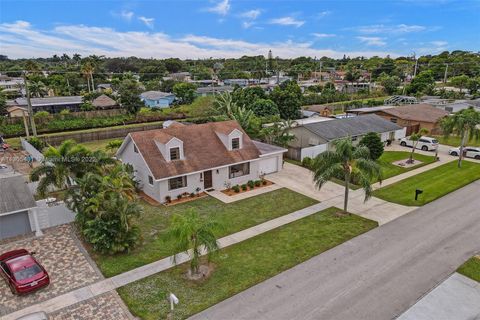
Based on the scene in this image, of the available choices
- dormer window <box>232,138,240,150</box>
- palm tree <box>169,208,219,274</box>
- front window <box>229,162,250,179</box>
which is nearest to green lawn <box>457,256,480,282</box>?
palm tree <box>169,208,219,274</box>

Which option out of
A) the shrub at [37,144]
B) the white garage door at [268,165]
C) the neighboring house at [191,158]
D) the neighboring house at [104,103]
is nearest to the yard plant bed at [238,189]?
the neighboring house at [191,158]

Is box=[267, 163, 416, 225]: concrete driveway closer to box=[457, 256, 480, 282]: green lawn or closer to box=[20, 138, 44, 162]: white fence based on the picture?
box=[457, 256, 480, 282]: green lawn

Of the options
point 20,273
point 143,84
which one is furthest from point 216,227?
point 143,84

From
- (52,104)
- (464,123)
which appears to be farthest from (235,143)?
(52,104)

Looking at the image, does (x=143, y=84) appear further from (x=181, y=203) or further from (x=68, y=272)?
(x=68, y=272)

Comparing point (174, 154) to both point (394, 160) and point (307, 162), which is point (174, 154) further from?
point (394, 160)
